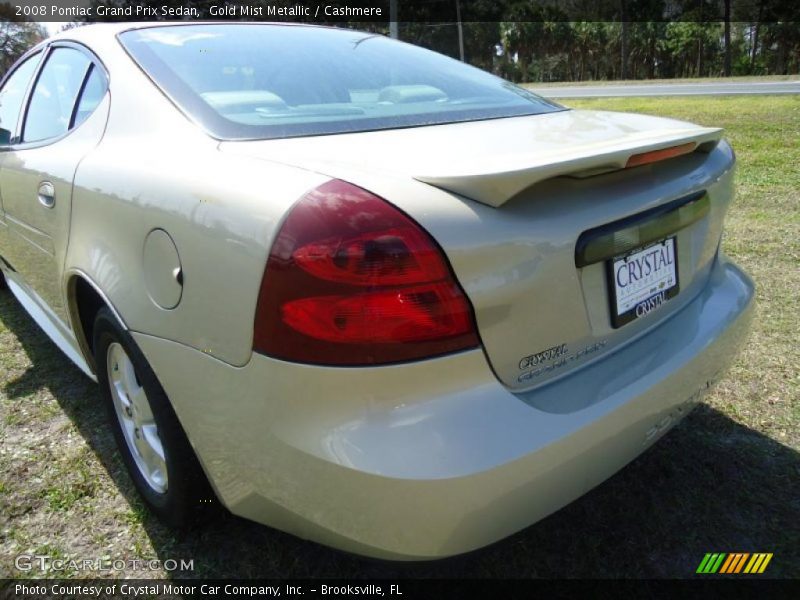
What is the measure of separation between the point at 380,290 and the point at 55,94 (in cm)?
211

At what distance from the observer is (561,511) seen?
2.02 m

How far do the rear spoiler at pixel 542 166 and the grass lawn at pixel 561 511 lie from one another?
2.51 feet

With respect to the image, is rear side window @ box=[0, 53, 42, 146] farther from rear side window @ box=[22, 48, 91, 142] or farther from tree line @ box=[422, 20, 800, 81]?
tree line @ box=[422, 20, 800, 81]

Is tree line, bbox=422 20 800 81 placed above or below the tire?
above

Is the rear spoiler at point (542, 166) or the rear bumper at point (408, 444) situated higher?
the rear spoiler at point (542, 166)

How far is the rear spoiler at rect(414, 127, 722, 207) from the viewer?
1.29 metres

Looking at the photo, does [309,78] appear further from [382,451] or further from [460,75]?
[382,451]

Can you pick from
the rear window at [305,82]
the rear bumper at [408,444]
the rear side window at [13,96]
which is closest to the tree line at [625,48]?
the rear side window at [13,96]

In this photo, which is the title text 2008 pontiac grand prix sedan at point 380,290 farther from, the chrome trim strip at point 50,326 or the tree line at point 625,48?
the tree line at point 625,48

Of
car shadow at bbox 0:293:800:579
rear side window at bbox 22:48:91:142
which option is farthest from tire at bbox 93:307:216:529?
rear side window at bbox 22:48:91:142

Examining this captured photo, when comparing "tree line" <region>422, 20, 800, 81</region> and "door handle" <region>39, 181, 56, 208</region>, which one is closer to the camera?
"door handle" <region>39, 181, 56, 208</region>

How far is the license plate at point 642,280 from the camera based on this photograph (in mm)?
1547

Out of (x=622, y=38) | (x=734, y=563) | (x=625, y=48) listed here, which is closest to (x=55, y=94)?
(x=734, y=563)

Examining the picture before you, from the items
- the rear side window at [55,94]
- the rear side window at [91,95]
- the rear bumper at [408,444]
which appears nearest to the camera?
the rear bumper at [408,444]
